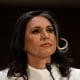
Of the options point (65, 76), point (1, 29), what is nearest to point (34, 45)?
point (65, 76)

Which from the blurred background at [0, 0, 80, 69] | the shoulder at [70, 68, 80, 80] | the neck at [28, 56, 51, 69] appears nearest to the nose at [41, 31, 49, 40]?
the neck at [28, 56, 51, 69]

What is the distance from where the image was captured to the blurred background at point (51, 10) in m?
4.30

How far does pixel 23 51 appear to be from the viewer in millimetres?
2107

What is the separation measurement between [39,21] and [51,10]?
2.38 m

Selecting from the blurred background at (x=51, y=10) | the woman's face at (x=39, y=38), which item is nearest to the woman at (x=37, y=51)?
the woman's face at (x=39, y=38)

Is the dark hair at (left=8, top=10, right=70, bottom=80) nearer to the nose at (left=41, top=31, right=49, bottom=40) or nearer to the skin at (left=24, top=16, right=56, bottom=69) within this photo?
the skin at (left=24, top=16, right=56, bottom=69)

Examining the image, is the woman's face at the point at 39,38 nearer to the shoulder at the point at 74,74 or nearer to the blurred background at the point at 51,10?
the shoulder at the point at 74,74

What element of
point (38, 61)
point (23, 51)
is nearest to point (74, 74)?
point (38, 61)

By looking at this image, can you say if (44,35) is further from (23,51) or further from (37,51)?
(23,51)

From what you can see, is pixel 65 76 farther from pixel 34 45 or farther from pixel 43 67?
pixel 34 45

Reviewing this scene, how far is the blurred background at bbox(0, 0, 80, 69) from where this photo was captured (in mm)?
4301

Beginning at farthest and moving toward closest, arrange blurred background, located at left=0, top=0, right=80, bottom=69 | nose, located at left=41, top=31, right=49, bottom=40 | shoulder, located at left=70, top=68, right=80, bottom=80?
blurred background, located at left=0, top=0, right=80, bottom=69 → shoulder, located at left=70, top=68, right=80, bottom=80 → nose, located at left=41, top=31, right=49, bottom=40

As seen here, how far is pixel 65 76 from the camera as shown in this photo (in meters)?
2.04

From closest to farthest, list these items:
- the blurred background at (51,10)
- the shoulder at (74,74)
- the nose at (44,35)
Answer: the nose at (44,35)
the shoulder at (74,74)
the blurred background at (51,10)
